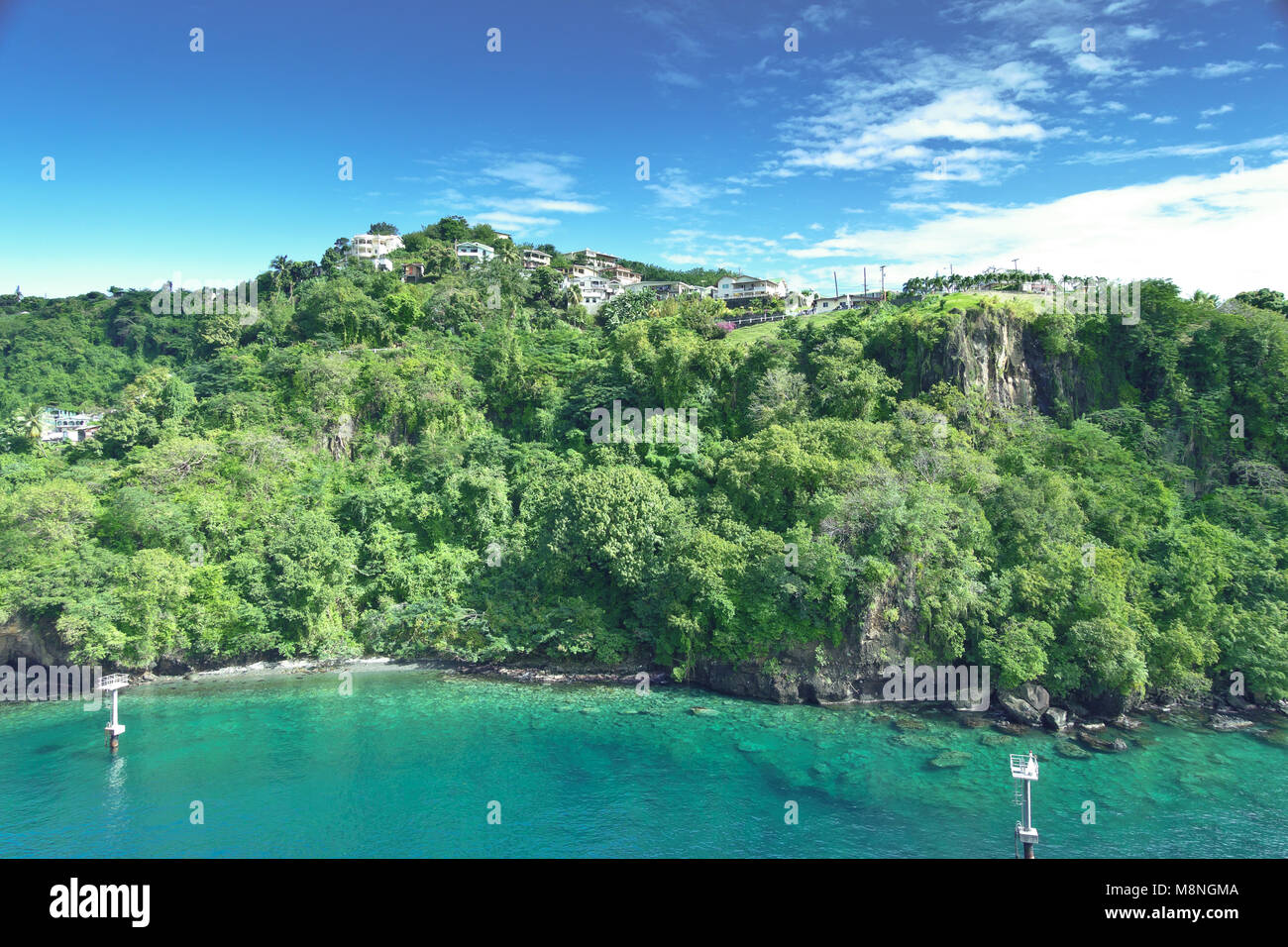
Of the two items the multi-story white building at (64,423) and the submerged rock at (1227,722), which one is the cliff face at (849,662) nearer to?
the submerged rock at (1227,722)

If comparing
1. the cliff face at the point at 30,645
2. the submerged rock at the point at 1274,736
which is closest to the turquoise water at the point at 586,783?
the submerged rock at the point at 1274,736

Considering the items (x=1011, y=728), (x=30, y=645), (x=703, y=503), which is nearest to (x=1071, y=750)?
(x=1011, y=728)

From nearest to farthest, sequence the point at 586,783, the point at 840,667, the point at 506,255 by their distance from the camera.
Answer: the point at 586,783, the point at 840,667, the point at 506,255

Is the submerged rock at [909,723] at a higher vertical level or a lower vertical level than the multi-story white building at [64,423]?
lower

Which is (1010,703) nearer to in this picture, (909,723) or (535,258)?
(909,723)

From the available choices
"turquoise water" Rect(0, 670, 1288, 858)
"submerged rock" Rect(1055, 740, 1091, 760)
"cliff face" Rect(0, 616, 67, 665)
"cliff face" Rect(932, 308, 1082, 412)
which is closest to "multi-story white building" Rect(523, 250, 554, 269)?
"cliff face" Rect(932, 308, 1082, 412)

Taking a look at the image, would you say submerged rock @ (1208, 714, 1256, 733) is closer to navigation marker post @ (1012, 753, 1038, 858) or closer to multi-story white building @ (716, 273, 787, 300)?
navigation marker post @ (1012, 753, 1038, 858)

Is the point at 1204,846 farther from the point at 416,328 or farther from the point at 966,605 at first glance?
the point at 416,328
